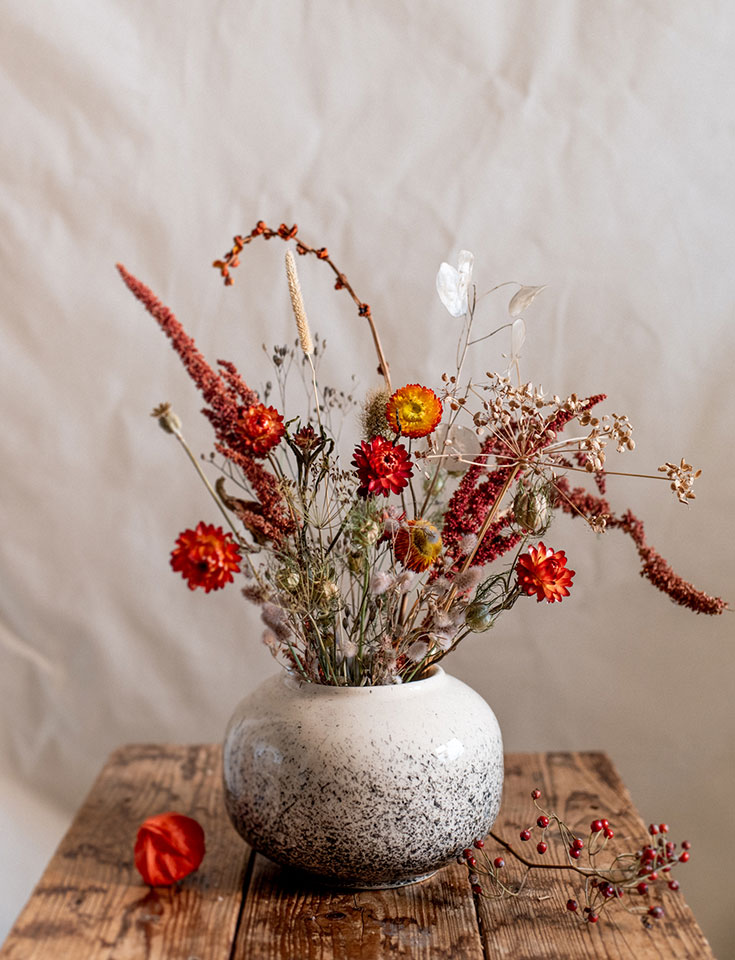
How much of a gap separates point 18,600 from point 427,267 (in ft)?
2.54

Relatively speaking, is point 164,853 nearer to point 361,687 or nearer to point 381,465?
point 361,687

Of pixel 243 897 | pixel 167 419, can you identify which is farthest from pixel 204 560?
pixel 243 897

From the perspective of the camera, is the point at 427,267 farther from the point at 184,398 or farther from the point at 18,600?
the point at 18,600

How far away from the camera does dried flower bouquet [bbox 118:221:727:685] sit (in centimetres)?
73

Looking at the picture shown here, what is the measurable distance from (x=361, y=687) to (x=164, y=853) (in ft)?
0.80

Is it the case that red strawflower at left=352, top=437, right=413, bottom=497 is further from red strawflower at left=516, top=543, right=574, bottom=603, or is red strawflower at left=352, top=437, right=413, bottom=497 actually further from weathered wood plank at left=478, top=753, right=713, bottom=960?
weathered wood plank at left=478, top=753, right=713, bottom=960

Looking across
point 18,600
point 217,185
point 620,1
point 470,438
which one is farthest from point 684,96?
point 18,600

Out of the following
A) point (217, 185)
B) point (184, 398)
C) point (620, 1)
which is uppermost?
point (620, 1)

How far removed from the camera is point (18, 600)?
Answer: 1430mm

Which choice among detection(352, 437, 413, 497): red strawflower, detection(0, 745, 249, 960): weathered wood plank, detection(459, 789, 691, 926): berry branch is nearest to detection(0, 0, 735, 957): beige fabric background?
detection(0, 745, 249, 960): weathered wood plank

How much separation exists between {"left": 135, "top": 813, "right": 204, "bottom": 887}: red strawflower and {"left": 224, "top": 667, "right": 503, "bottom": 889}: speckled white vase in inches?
2.9

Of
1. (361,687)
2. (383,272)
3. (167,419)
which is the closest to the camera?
(167,419)

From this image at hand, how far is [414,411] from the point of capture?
0.72 meters

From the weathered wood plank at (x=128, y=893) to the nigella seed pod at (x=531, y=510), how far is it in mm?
403
